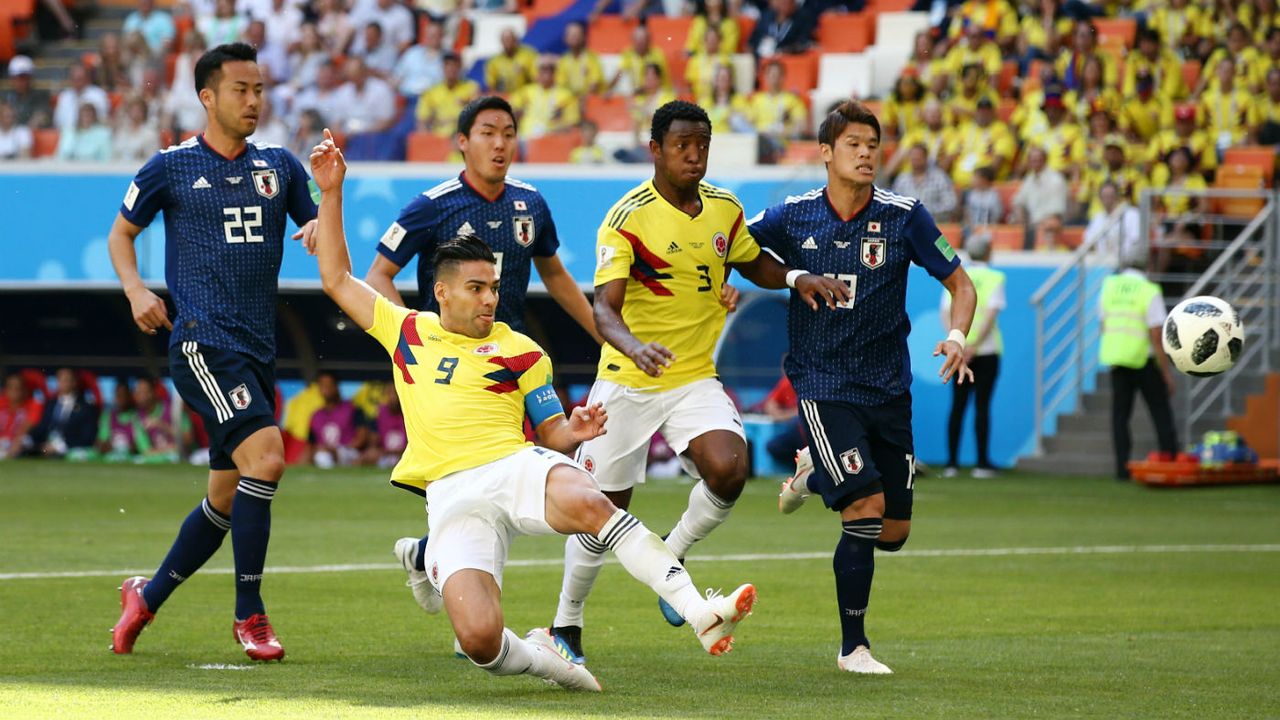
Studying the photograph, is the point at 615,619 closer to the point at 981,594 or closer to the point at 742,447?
the point at 742,447

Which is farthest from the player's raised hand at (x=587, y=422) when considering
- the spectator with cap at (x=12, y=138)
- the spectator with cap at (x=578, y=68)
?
the spectator with cap at (x=12, y=138)

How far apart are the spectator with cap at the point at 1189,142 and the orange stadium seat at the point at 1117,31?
1.56 meters

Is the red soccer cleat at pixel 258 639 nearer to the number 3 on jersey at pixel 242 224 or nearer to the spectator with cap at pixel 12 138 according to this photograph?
the number 3 on jersey at pixel 242 224

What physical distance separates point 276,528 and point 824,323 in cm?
700

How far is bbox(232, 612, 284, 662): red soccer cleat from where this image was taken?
730cm

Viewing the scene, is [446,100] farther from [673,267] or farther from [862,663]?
[862,663]

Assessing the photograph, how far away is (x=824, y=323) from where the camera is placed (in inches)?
300

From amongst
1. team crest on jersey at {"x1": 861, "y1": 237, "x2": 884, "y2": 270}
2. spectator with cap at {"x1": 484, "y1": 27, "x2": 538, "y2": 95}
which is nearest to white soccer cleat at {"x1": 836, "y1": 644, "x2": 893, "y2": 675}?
team crest on jersey at {"x1": 861, "y1": 237, "x2": 884, "y2": 270}

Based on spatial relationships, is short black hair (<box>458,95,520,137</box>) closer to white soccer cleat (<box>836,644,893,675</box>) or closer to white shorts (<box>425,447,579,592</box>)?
white shorts (<box>425,447,579,592</box>)

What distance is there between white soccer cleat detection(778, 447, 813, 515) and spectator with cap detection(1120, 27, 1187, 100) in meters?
13.8

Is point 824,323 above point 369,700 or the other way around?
above

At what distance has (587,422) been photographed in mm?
6332

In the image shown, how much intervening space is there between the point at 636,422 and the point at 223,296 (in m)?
1.81

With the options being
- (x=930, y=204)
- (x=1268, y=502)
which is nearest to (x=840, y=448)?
(x=1268, y=502)
